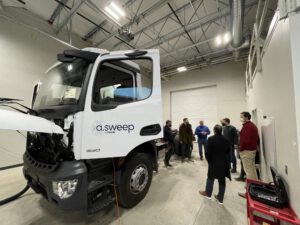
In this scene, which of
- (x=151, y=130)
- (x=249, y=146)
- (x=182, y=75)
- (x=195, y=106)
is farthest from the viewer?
(x=182, y=75)

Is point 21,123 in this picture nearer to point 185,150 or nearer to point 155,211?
point 155,211

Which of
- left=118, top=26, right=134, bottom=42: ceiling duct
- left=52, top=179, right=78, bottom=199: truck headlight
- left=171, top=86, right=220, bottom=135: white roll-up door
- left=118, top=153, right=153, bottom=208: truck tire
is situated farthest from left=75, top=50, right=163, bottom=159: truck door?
left=171, top=86, right=220, bottom=135: white roll-up door

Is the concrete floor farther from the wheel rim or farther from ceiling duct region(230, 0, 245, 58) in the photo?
ceiling duct region(230, 0, 245, 58)

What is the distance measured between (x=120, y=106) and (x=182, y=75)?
30.9ft

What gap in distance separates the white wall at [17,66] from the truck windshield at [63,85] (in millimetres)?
3351

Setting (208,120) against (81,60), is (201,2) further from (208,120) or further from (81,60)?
(208,120)

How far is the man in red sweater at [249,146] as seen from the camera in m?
2.98

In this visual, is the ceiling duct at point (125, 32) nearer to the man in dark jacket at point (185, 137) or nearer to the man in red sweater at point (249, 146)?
the man in dark jacket at point (185, 137)

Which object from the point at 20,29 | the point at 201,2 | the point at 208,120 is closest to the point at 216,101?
the point at 208,120

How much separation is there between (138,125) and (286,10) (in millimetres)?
2061

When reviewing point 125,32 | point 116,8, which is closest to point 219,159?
point 116,8

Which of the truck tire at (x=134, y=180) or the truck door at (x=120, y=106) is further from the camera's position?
the truck tire at (x=134, y=180)

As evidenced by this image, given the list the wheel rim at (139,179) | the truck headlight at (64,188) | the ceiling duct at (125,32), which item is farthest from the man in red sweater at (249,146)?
the ceiling duct at (125,32)

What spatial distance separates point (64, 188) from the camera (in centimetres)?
176
